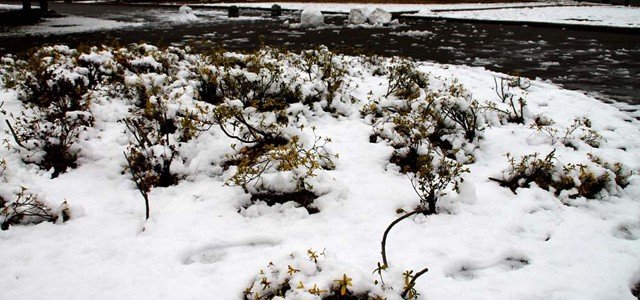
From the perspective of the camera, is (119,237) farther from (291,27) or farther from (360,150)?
(291,27)

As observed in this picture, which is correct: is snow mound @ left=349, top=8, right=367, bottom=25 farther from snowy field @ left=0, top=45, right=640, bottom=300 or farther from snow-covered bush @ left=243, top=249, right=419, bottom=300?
snow-covered bush @ left=243, top=249, right=419, bottom=300

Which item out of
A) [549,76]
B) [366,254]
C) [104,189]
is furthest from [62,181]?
[549,76]

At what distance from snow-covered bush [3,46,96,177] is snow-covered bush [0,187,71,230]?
2.00ft

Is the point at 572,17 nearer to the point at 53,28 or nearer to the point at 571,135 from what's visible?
the point at 571,135

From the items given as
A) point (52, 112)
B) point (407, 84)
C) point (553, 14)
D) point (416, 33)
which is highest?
point (553, 14)

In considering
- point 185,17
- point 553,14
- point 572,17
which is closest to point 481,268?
point 572,17

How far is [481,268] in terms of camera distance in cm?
251

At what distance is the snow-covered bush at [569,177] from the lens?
3.23 metres

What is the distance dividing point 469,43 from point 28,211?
11.6 meters

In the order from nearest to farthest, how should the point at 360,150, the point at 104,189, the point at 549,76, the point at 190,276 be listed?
the point at 190,276 → the point at 104,189 → the point at 360,150 → the point at 549,76

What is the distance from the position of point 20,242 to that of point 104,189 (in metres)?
0.76

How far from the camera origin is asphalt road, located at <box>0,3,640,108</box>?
24.9 ft

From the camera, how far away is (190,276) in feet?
7.83

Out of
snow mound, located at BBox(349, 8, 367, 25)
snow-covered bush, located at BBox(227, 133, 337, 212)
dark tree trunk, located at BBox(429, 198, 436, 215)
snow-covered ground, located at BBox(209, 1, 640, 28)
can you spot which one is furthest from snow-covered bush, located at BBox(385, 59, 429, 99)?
snow-covered ground, located at BBox(209, 1, 640, 28)
